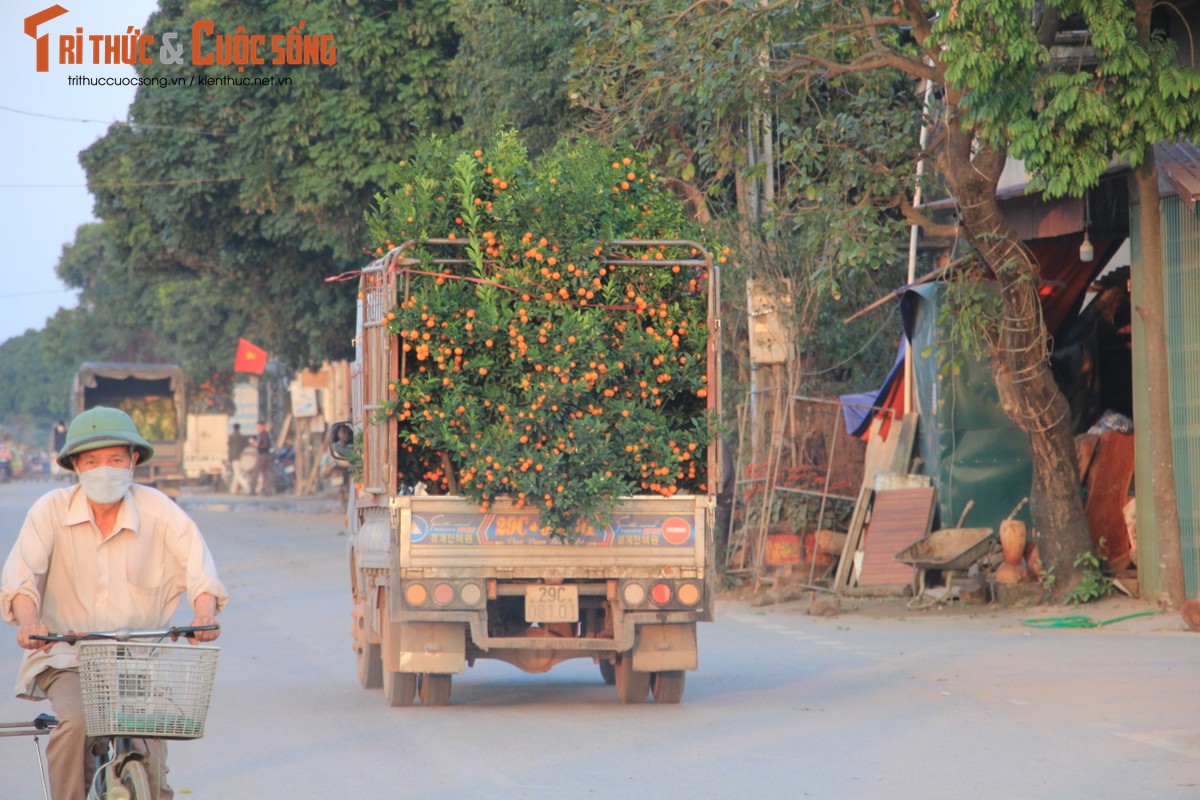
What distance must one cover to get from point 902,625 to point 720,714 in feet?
19.2

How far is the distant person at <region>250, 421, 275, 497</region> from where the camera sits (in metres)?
50.3

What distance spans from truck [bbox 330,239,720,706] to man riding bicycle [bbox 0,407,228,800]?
3769 millimetres

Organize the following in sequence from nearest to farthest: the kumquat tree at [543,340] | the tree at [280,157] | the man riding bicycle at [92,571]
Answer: the man riding bicycle at [92,571]
the kumquat tree at [543,340]
the tree at [280,157]

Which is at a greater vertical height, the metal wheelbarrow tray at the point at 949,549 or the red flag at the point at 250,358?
the red flag at the point at 250,358

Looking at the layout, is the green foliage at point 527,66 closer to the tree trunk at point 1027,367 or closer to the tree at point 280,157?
the tree at point 280,157

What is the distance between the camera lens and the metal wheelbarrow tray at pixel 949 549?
1559 cm

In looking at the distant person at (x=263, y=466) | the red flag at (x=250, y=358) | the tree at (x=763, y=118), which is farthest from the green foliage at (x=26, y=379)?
the tree at (x=763, y=118)

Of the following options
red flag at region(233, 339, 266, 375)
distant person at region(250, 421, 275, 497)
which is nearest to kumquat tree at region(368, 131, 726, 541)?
red flag at region(233, 339, 266, 375)

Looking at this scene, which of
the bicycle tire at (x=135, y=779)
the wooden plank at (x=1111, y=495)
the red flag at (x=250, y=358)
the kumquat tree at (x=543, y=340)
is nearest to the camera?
the bicycle tire at (x=135, y=779)

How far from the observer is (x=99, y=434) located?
504cm

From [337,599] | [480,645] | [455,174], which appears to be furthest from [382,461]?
[337,599]

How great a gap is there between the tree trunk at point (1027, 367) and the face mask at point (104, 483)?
9947mm

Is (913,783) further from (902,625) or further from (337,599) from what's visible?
(337,599)

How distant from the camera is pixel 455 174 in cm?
959
